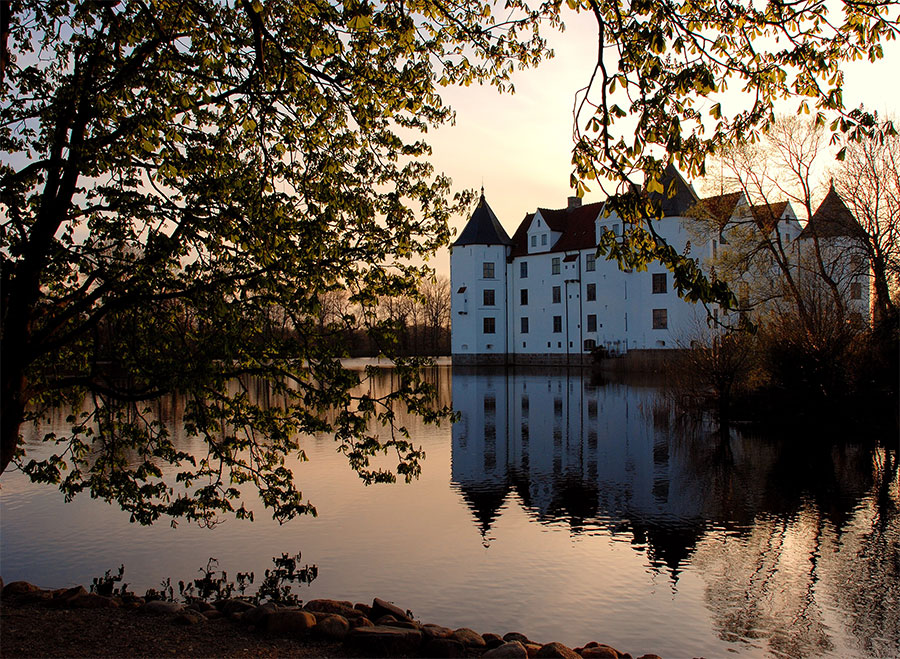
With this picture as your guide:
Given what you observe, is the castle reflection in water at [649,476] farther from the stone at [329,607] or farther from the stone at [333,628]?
the stone at [333,628]

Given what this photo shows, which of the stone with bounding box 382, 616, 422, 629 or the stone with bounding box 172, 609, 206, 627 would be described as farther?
the stone with bounding box 172, 609, 206, 627

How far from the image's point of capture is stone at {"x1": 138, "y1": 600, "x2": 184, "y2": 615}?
7.08 meters

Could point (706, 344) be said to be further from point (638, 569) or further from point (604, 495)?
point (638, 569)

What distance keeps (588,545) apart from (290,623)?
15.8ft

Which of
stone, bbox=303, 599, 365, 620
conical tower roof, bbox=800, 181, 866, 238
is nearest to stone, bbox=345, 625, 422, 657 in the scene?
stone, bbox=303, 599, 365, 620

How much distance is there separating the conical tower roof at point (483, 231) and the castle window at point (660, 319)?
55.8 ft

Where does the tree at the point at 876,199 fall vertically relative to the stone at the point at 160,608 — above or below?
above

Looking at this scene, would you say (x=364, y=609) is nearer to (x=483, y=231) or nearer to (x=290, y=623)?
(x=290, y=623)

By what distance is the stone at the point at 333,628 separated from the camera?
6.29 meters

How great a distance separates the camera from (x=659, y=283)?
5622cm

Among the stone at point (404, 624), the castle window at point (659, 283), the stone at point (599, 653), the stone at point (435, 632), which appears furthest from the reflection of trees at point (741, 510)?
the castle window at point (659, 283)

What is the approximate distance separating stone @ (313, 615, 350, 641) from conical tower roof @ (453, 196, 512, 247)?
61570 mm

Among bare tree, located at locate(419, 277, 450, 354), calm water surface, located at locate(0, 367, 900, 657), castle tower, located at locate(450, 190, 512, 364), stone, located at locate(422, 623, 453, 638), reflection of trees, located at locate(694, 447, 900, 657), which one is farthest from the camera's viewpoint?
bare tree, located at locate(419, 277, 450, 354)

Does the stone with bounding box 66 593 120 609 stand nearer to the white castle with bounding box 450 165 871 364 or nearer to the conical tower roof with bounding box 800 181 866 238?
the conical tower roof with bounding box 800 181 866 238
